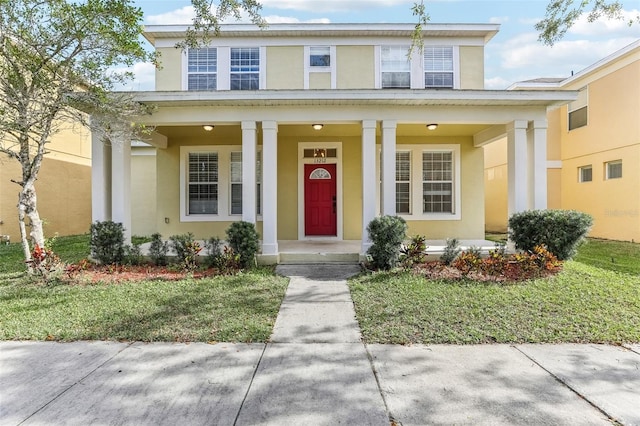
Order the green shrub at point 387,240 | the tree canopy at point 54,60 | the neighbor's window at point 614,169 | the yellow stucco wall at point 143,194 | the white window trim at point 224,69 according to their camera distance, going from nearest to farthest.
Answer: the tree canopy at point 54,60 < the green shrub at point 387,240 < the white window trim at point 224,69 < the neighbor's window at point 614,169 < the yellow stucco wall at point 143,194

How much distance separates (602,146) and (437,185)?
22.9 ft

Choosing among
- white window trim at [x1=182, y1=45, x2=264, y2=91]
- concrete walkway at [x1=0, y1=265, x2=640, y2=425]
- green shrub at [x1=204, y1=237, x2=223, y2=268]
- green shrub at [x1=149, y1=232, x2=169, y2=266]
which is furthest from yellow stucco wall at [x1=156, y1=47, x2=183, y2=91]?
concrete walkway at [x1=0, y1=265, x2=640, y2=425]

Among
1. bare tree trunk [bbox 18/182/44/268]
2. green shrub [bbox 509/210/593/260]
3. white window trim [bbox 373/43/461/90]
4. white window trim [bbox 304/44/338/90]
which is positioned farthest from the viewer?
white window trim [bbox 304/44/338/90]

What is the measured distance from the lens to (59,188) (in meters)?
13.2

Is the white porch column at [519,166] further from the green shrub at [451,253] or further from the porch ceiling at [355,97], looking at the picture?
the green shrub at [451,253]

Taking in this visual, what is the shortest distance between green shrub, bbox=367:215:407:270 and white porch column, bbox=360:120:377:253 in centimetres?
60

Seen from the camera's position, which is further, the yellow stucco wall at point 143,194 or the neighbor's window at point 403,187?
the yellow stucco wall at point 143,194

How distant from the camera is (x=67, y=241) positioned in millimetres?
11820

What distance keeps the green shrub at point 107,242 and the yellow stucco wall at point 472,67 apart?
9858mm

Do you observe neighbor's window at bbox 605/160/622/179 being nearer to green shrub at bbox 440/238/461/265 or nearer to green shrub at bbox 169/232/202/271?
green shrub at bbox 440/238/461/265

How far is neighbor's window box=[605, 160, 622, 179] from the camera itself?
1201 cm

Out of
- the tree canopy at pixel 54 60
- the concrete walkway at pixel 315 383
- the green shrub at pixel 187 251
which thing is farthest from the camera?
the green shrub at pixel 187 251

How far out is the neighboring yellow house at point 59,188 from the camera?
1142 centimetres

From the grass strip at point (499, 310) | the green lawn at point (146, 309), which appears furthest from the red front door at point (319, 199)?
the grass strip at point (499, 310)
